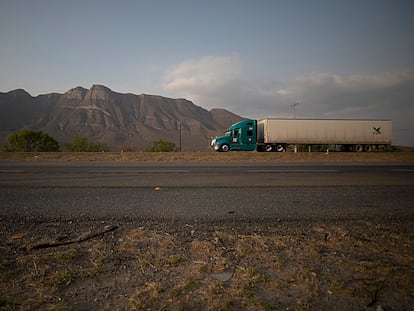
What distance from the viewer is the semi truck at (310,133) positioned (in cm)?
2605

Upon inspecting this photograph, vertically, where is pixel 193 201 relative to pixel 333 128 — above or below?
below

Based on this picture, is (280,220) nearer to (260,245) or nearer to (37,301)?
(260,245)

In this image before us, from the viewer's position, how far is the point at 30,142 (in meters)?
41.4

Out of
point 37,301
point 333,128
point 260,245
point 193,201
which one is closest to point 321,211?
point 260,245

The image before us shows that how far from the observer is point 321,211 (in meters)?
4.65

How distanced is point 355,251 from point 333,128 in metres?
27.9

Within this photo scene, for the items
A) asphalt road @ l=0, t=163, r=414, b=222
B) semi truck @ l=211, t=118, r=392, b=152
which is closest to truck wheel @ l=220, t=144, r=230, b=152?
semi truck @ l=211, t=118, r=392, b=152

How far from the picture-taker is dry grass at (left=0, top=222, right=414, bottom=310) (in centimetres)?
199

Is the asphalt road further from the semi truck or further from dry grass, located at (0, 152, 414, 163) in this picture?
the semi truck

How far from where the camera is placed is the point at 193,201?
17.8 ft

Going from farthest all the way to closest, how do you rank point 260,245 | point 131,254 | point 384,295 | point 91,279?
1. point 260,245
2. point 131,254
3. point 91,279
4. point 384,295

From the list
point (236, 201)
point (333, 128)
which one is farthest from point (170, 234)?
point (333, 128)

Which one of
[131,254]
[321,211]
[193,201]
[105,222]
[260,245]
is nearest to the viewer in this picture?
[131,254]

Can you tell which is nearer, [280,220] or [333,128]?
[280,220]
